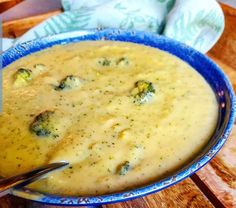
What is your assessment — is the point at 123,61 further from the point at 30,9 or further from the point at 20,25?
the point at 30,9

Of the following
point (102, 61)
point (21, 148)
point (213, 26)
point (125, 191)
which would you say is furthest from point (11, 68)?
point (213, 26)

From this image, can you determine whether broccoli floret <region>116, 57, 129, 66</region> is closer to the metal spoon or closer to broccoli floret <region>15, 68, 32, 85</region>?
broccoli floret <region>15, 68, 32, 85</region>

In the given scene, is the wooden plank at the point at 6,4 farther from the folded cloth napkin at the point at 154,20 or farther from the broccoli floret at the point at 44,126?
the broccoli floret at the point at 44,126

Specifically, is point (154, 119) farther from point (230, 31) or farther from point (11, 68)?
point (230, 31)

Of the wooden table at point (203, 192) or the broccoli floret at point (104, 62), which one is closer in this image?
the wooden table at point (203, 192)

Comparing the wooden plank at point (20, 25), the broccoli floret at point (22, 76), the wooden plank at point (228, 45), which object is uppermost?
the broccoli floret at point (22, 76)

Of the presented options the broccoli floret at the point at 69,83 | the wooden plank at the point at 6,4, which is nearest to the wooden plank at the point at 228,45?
the broccoli floret at the point at 69,83

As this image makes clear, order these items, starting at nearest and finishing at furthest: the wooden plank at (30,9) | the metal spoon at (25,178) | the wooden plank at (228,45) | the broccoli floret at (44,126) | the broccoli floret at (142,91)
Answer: the metal spoon at (25,178), the broccoli floret at (44,126), the broccoli floret at (142,91), the wooden plank at (228,45), the wooden plank at (30,9)
